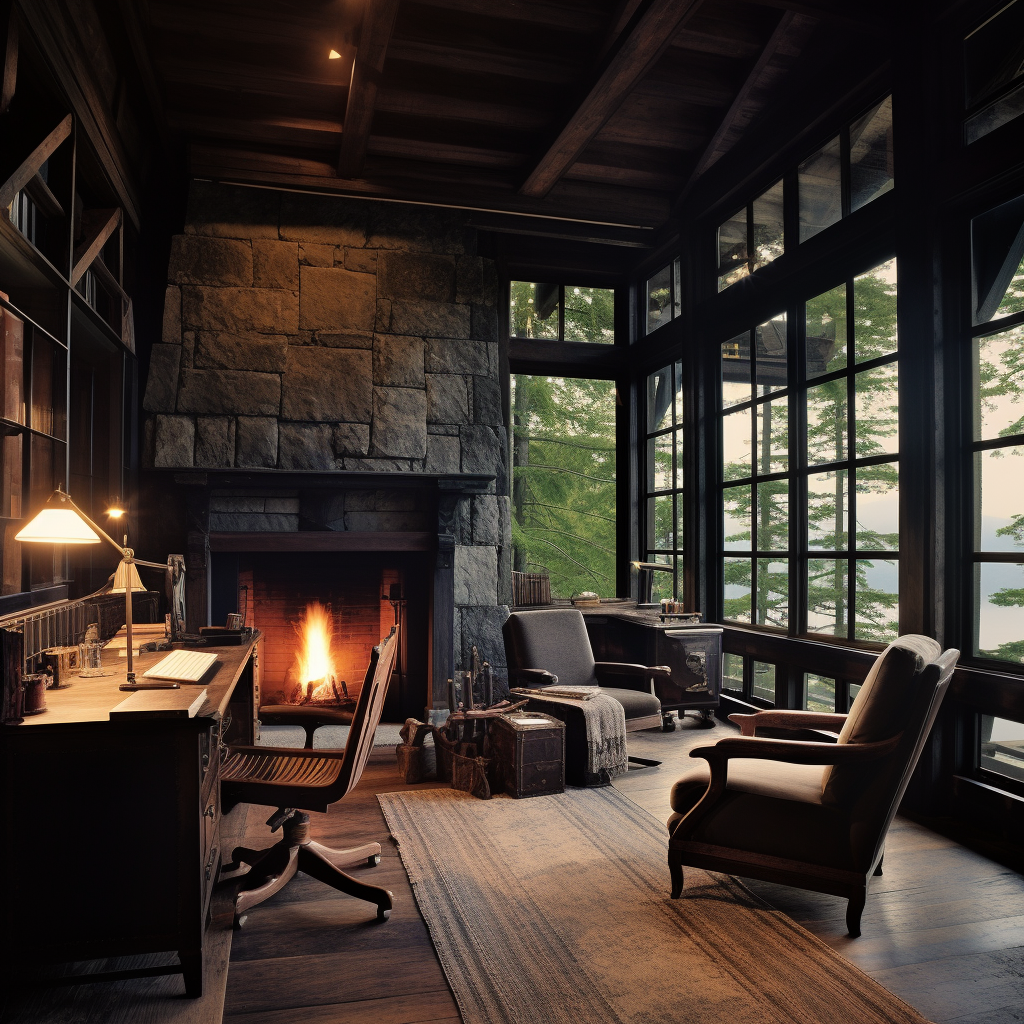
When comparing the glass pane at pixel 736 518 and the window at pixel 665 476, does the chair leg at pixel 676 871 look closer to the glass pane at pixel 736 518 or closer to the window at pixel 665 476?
the glass pane at pixel 736 518

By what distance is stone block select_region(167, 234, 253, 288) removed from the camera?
5.32 metres

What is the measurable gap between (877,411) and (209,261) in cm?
432

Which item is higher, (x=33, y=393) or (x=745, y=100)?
(x=745, y=100)

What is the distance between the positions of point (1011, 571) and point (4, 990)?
156 inches

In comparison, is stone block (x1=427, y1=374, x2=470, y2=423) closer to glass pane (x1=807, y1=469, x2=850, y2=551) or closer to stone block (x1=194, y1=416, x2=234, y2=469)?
stone block (x1=194, y1=416, x2=234, y2=469)

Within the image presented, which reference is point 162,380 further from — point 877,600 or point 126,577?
point 877,600

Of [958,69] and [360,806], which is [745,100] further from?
[360,806]

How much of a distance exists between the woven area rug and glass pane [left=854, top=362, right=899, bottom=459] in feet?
7.42

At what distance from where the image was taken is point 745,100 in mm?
4887

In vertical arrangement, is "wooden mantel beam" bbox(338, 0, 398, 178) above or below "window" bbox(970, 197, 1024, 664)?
above

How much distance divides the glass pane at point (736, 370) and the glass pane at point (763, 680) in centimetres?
179

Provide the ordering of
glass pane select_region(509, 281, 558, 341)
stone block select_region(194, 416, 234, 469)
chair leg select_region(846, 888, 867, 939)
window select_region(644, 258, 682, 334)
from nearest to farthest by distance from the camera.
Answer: chair leg select_region(846, 888, 867, 939) → stone block select_region(194, 416, 234, 469) → window select_region(644, 258, 682, 334) → glass pane select_region(509, 281, 558, 341)

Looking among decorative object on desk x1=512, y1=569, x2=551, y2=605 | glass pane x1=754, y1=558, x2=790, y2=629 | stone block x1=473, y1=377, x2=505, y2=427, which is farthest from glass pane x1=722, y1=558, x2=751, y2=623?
stone block x1=473, y1=377, x2=505, y2=427

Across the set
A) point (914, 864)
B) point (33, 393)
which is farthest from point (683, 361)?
point (33, 393)
